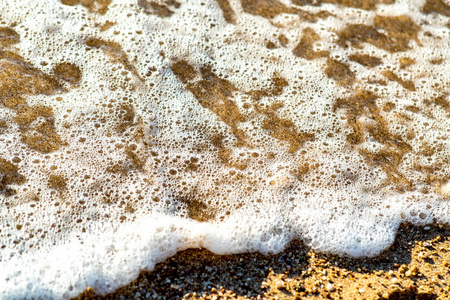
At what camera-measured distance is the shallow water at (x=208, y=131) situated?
2.53 m

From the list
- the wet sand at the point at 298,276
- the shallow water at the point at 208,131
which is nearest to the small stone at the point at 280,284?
the wet sand at the point at 298,276

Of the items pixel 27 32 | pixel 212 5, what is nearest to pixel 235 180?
pixel 212 5

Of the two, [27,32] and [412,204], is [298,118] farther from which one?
[27,32]

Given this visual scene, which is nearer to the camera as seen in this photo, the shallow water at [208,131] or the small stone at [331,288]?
the small stone at [331,288]

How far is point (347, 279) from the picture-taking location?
2400 mm

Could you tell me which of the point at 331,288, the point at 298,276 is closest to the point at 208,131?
the point at 298,276

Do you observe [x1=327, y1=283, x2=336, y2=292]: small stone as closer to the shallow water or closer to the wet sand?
the wet sand

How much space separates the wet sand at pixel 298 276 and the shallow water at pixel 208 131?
2.9 inches

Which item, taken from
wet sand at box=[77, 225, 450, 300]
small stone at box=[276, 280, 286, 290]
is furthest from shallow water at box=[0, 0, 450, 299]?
small stone at box=[276, 280, 286, 290]

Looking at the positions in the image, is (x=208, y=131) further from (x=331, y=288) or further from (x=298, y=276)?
(x=331, y=288)

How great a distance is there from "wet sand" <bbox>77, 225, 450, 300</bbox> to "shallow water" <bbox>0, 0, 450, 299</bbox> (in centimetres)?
7

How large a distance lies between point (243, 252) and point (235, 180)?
21.7 inches

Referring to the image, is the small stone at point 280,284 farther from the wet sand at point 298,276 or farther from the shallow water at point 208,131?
the shallow water at point 208,131

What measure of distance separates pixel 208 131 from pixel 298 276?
4.20 ft
